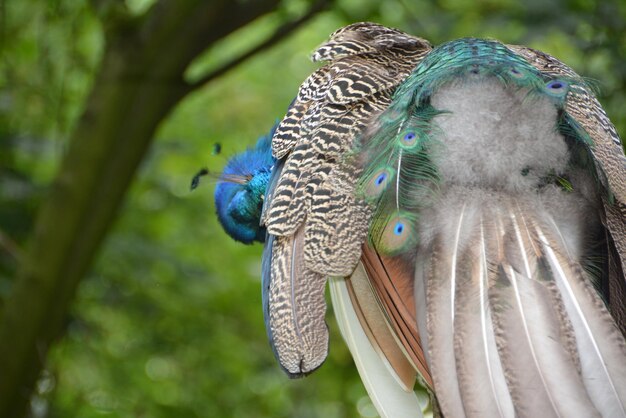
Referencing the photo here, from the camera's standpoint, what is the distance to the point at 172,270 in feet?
16.3

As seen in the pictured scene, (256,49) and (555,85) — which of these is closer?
(555,85)

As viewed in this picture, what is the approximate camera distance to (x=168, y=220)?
222 inches

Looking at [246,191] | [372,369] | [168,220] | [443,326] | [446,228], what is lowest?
[168,220]

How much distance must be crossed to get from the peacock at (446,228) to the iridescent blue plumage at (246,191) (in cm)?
79

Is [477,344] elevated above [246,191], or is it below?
above

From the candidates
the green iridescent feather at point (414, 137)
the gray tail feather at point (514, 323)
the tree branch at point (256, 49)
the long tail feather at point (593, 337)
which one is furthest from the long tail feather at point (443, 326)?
the tree branch at point (256, 49)

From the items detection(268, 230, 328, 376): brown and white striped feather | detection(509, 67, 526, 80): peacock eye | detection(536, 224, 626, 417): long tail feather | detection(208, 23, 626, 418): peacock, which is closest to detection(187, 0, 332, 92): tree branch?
detection(208, 23, 626, 418): peacock

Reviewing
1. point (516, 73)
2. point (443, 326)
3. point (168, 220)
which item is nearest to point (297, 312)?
point (443, 326)

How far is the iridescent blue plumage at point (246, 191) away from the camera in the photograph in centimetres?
357

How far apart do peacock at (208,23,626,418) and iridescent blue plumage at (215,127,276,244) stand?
31.3 inches

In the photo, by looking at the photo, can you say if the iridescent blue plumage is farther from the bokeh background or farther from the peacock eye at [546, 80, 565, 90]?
the peacock eye at [546, 80, 565, 90]

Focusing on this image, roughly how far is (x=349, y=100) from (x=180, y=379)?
3417 millimetres

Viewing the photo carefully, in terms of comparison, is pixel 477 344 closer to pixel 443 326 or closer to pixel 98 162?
pixel 443 326

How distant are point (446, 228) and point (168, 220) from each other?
337cm
